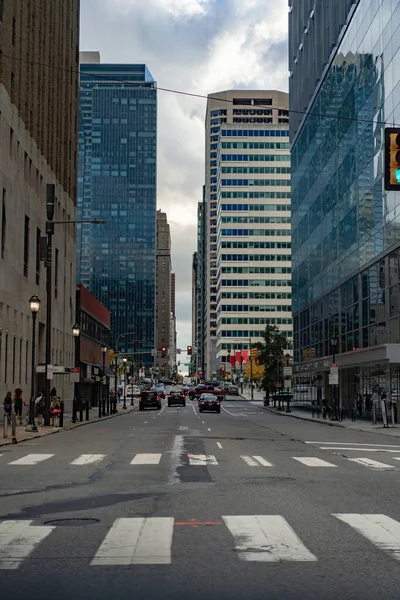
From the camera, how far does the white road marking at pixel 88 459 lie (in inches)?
758

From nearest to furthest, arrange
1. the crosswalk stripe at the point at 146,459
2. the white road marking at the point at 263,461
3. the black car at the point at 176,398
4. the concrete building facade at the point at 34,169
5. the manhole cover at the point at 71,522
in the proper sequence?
the manhole cover at the point at 71,522, the white road marking at the point at 263,461, the crosswalk stripe at the point at 146,459, the concrete building facade at the point at 34,169, the black car at the point at 176,398

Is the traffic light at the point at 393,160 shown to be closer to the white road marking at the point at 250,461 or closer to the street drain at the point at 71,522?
the white road marking at the point at 250,461

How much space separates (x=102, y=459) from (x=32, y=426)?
1328 cm

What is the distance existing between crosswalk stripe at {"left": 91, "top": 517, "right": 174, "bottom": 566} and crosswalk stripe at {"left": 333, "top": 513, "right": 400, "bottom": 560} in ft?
7.95

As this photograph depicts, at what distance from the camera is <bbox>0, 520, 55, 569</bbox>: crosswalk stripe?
7996 mm

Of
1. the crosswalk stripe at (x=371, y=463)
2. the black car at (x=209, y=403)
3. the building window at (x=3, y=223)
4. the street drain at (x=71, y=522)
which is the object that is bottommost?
the crosswalk stripe at (x=371, y=463)

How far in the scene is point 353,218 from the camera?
169 feet

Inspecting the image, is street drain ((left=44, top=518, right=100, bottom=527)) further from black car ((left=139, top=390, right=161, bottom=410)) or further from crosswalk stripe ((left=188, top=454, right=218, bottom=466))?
black car ((left=139, top=390, right=161, bottom=410))

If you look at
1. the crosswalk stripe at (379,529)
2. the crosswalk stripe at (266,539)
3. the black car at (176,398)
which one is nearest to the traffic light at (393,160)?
the crosswalk stripe at (379,529)

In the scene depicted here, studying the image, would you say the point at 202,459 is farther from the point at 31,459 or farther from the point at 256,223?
the point at 256,223

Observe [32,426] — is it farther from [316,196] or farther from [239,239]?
[239,239]

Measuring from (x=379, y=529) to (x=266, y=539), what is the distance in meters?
1.67

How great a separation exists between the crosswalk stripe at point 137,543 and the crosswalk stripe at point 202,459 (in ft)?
27.1

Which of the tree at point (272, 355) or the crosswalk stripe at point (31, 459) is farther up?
the tree at point (272, 355)
